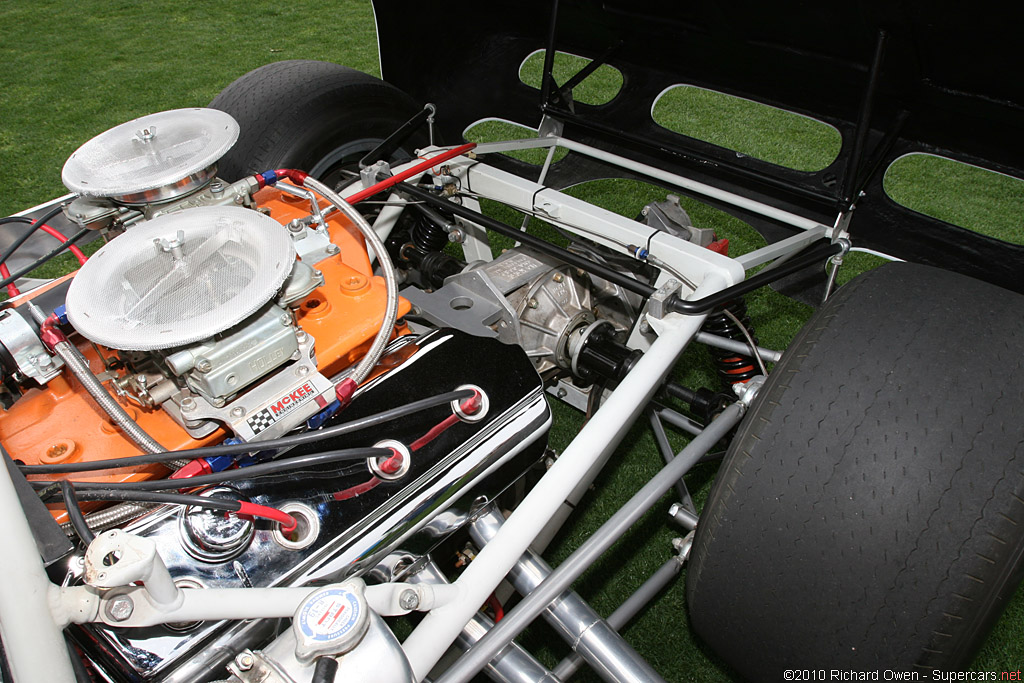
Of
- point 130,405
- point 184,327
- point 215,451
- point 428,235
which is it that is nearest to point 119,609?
point 215,451

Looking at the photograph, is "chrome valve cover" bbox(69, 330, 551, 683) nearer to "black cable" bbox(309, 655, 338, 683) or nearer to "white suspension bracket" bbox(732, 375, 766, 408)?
"black cable" bbox(309, 655, 338, 683)

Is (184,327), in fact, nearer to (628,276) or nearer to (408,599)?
(408,599)

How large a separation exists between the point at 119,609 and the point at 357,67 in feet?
17.2

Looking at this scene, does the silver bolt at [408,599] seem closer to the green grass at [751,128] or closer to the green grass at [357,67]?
the green grass at [357,67]

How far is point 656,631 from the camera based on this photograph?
1889mm

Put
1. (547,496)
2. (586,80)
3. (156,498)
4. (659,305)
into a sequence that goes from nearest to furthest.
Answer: (156,498) < (547,496) < (659,305) < (586,80)

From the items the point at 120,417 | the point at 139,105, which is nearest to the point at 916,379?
the point at 120,417

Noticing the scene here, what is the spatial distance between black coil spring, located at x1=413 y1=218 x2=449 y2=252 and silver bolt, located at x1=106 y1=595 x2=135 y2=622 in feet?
5.20

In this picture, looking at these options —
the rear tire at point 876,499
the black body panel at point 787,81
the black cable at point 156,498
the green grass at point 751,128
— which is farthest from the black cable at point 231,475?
the green grass at point 751,128

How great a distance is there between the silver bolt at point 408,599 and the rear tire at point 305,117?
1501 millimetres

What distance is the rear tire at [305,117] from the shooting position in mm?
2105

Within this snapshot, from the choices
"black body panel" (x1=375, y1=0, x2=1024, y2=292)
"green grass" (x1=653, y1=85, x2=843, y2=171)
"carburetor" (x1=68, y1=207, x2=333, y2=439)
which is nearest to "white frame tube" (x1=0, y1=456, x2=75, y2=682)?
"carburetor" (x1=68, y1=207, x2=333, y2=439)

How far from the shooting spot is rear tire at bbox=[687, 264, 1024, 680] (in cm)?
109

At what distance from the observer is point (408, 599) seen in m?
1.03
